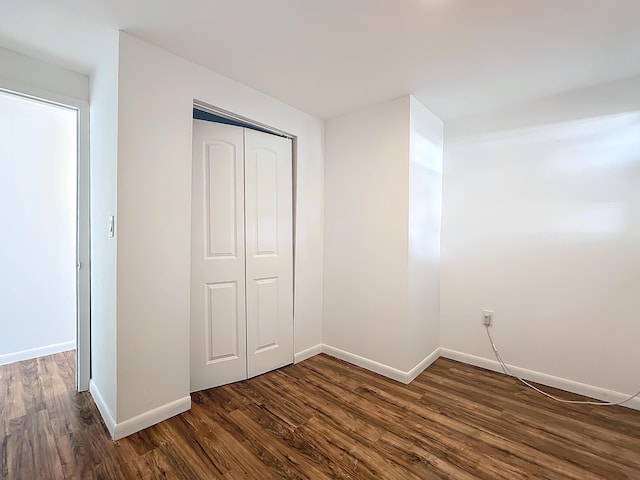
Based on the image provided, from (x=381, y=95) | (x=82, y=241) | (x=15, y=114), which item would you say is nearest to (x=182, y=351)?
(x=82, y=241)

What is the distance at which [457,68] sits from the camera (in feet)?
6.51

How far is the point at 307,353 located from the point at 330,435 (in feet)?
3.64

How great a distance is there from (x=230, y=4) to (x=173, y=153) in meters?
0.89

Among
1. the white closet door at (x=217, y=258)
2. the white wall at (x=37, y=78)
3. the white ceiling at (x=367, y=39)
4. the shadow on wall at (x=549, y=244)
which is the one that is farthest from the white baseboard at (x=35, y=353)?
the shadow on wall at (x=549, y=244)

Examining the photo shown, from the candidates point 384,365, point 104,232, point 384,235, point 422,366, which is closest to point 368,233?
point 384,235

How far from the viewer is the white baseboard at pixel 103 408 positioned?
1.71 m

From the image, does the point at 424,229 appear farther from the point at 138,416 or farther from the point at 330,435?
→ the point at 138,416

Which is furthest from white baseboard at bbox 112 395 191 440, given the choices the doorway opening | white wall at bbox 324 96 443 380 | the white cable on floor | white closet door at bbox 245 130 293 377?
the white cable on floor

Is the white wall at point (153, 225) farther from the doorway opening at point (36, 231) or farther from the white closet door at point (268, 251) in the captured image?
the doorway opening at point (36, 231)

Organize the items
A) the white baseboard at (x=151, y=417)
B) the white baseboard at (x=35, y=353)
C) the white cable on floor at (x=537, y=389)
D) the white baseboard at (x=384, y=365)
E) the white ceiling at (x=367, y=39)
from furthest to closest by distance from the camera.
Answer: the white baseboard at (x=35, y=353) → the white baseboard at (x=384, y=365) → the white cable on floor at (x=537, y=389) → the white baseboard at (x=151, y=417) → the white ceiling at (x=367, y=39)

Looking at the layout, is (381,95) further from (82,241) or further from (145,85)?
(82,241)

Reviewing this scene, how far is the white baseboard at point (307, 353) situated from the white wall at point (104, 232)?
1.44 m

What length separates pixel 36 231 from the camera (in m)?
2.90

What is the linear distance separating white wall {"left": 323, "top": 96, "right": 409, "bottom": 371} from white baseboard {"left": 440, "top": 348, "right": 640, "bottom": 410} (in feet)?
2.61
